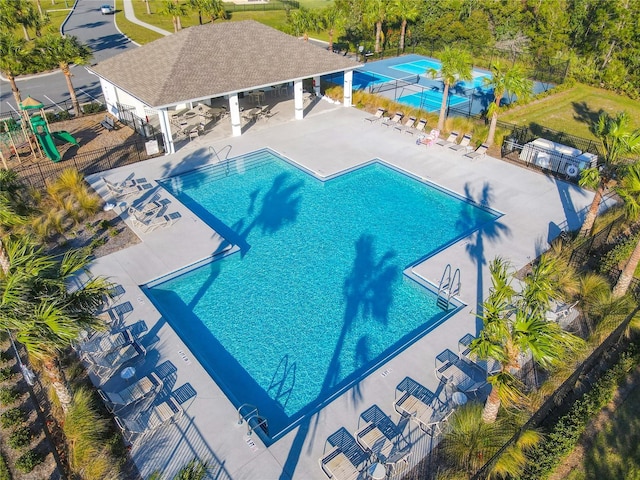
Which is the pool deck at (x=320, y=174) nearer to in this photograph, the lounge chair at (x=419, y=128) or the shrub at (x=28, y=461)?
the lounge chair at (x=419, y=128)

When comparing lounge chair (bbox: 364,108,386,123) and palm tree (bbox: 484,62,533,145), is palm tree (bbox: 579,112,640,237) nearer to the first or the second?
palm tree (bbox: 484,62,533,145)

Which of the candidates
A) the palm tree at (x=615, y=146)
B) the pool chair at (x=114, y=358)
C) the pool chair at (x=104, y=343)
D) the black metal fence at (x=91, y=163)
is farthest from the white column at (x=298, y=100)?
the pool chair at (x=114, y=358)

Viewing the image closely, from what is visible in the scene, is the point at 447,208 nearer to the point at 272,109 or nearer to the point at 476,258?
the point at 476,258

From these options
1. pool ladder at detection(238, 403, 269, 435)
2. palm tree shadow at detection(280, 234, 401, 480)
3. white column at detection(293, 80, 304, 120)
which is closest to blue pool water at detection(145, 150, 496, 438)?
palm tree shadow at detection(280, 234, 401, 480)

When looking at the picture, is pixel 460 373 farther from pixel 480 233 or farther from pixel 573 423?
pixel 480 233

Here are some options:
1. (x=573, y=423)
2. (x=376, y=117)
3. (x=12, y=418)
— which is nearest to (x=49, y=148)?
(x=12, y=418)
